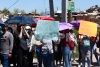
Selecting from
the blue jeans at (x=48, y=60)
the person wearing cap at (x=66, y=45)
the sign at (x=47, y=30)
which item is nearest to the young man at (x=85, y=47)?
the person wearing cap at (x=66, y=45)

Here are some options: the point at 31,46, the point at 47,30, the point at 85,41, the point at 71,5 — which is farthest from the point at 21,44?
the point at 71,5

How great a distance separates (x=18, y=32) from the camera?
380 inches

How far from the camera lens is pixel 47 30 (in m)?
9.24

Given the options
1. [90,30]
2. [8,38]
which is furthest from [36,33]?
[90,30]

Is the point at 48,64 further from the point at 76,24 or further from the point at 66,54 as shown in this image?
the point at 76,24

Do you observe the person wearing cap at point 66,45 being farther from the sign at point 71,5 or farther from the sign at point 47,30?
the sign at point 71,5

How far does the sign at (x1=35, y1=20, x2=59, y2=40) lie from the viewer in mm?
9156

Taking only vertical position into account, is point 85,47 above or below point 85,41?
below

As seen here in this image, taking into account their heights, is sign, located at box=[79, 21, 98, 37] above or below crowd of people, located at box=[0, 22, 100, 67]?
above

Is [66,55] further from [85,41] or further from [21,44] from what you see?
[21,44]

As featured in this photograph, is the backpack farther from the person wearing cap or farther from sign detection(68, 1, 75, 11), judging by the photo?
sign detection(68, 1, 75, 11)

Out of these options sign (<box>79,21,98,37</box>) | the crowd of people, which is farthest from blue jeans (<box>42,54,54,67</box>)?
sign (<box>79,21,98,37</box>)

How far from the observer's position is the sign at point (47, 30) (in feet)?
30.0

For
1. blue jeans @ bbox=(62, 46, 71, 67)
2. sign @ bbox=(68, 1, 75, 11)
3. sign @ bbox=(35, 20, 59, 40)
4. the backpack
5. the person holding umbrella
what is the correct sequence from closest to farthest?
sign @ bbox=(35, 20, 59, 40), the person holding umbrella, blue jeans @ bbox=(62, 46, 71, 67), the backpack, sign @ bbox=(68, 1, 75, 11)
